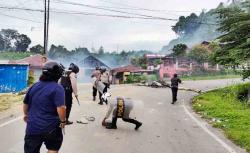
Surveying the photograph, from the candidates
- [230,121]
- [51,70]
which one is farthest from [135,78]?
[51,70]

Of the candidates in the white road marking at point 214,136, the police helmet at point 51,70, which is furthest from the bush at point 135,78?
the police helmet at point 51,70

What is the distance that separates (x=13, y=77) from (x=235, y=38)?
51.0 ft

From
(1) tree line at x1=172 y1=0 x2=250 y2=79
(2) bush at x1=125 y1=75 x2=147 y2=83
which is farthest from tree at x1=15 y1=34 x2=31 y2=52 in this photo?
(1) tree line at x1=172 y1=0 x2=250 y2=79

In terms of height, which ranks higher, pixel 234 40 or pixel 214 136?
pixel 234 40

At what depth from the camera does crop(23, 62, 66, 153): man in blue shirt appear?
242 inches

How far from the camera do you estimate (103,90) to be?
19609mm

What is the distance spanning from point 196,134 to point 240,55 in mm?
14834

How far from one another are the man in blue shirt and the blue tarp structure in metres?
26.4

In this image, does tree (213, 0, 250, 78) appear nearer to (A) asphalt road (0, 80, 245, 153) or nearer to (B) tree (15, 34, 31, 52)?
(A) asphalt road (0, 80, 245, 153)

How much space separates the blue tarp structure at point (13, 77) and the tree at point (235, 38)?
45.1ft

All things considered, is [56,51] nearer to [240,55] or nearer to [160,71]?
[160,71]

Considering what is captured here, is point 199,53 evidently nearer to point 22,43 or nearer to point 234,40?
point 22,43

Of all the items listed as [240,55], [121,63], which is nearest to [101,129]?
[240,55]

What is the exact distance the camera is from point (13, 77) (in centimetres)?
3262
